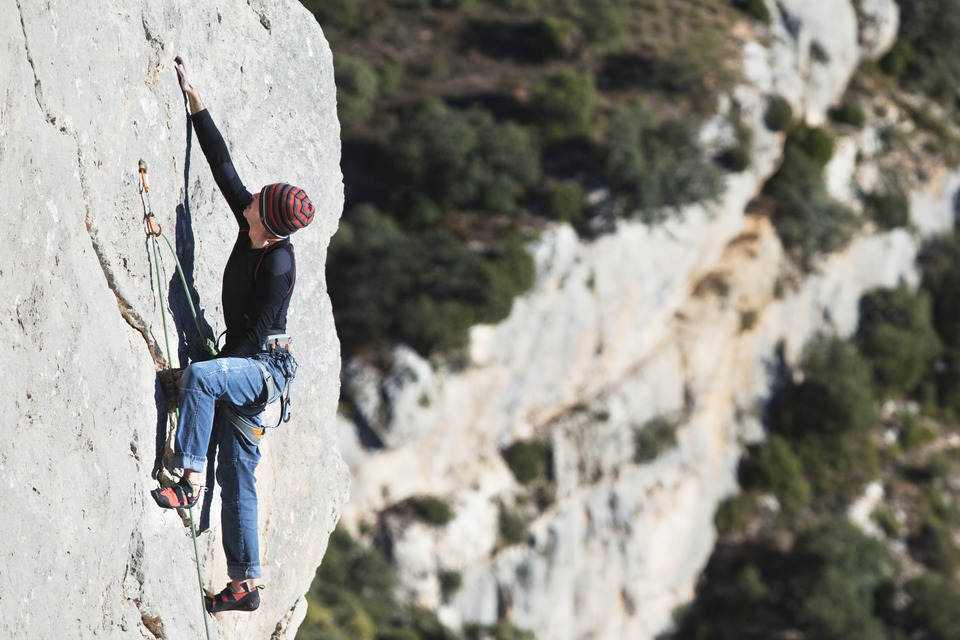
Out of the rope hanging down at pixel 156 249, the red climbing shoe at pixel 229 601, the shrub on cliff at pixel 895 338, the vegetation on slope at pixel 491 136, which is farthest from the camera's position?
the shrub on cliff at pixel 895 338

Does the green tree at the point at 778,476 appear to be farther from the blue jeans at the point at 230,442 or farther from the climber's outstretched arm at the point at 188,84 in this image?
the climber's outstretched arm at the point at 188,84

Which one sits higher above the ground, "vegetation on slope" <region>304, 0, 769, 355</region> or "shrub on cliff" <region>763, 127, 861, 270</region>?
"vegetation on slope" <region>304, 0, 769, 355</region>

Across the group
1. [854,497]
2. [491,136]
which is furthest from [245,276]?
[854,497]

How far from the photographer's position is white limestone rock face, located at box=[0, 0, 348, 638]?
5996 mm

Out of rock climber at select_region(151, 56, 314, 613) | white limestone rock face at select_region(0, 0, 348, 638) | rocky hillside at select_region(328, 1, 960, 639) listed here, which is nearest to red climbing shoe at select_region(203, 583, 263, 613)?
rock climber at select_region(151, 56, 314, 613)

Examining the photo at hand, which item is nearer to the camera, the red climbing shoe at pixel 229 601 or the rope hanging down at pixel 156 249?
the rope hanging down at pixel 156 249

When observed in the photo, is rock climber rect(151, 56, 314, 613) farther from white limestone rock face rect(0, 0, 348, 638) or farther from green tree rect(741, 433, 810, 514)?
green tree rect(741, 433, 810, 514)

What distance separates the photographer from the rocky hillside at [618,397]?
107 feet

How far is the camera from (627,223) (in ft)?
118

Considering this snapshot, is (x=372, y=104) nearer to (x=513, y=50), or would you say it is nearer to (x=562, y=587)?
(x=513, y=50)

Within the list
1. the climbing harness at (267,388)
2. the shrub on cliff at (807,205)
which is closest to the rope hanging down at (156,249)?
the climbing harness at (267,388)

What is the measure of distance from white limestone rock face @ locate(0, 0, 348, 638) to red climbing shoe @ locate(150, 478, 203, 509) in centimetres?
13

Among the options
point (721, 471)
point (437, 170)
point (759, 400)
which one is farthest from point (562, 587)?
point (437, 170)

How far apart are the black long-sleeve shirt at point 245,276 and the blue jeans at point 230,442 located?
279 millimetres
